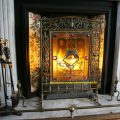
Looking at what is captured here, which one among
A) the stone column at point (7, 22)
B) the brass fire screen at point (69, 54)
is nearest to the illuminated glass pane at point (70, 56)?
the brass fire screen at point (69, 54)

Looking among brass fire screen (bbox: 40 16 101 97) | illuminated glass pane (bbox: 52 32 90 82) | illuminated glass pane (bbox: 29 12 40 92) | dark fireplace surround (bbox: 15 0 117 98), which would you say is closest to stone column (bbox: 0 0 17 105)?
dark fireplace surround (bbox: 15 0 117 98)

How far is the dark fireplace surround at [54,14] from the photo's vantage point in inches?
91.5

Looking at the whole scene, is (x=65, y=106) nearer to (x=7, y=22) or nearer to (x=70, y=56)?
(x=70, y=56)

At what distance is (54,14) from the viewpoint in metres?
2.55

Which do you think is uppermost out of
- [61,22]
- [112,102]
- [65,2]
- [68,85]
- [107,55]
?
[65,2]

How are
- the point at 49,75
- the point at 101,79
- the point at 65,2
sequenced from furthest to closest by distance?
the point at 101,79, the point at 49,75, the point at 65,2

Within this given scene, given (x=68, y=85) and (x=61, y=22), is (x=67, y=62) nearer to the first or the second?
(x=68, y=85)

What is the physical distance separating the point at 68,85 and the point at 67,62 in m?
0.31

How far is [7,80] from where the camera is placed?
92.4 inches

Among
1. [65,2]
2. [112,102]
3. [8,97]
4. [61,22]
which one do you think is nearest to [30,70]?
[8,97]

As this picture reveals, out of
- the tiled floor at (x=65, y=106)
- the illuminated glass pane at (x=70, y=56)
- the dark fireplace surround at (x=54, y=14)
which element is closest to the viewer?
the tiled floor at (x=65, y=106)

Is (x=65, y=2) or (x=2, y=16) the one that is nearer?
(x=2, y=16)

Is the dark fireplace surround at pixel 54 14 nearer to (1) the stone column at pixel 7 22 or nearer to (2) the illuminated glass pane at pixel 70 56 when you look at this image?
(1) the stone column at pixel 7 22

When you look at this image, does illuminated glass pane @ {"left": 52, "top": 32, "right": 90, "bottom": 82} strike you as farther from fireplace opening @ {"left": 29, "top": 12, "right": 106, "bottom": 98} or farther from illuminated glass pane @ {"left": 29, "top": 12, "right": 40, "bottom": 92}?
illuminated glass pane @ {"left": 29, "top": 12, "right": 40, "bottom": 92}
